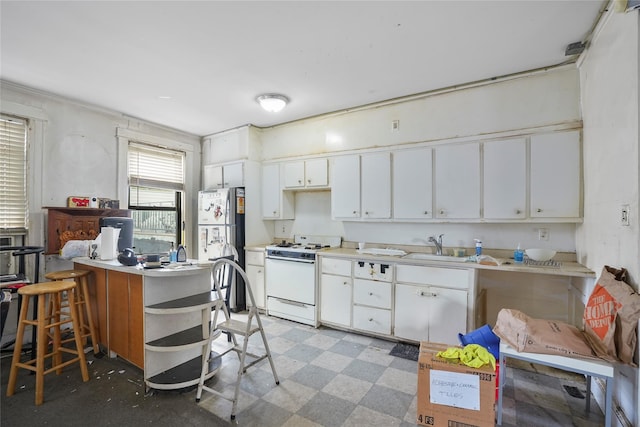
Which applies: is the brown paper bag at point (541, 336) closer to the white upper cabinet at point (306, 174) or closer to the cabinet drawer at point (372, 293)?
the cabinet drawer at point (372, 293)

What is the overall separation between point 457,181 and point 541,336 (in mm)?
1692

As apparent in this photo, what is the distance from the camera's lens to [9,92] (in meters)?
3.07

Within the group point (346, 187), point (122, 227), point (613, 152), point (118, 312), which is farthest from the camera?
point (346, 187)

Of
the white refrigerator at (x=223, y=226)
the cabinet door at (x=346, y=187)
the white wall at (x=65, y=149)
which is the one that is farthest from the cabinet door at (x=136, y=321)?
the cabinet door at (x=346, y=187)

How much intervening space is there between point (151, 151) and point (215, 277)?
3.11 m

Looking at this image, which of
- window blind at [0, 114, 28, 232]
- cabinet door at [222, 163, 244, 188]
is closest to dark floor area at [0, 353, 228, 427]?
window blind at [0, 114, 28, 232]

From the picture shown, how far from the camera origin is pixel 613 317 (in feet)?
5.53

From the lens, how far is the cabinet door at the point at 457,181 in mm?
3021

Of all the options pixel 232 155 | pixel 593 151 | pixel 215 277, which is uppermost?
pixel 232 155

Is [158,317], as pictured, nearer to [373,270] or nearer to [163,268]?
[163,268]

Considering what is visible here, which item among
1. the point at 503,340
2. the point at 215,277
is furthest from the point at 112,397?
the point at 503,340

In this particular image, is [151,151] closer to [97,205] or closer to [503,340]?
[97,205]

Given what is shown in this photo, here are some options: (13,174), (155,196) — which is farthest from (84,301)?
(155,196)

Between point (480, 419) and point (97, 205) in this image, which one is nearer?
point (480, 419)
